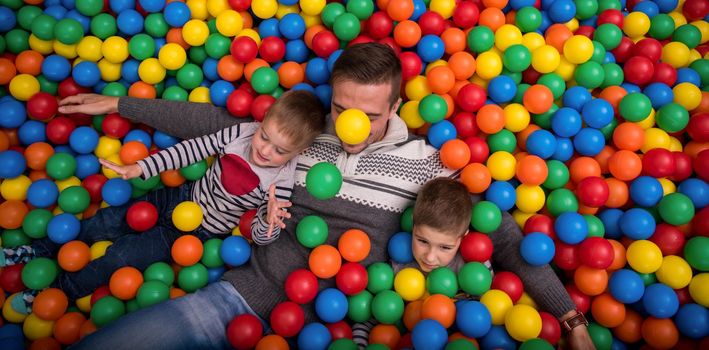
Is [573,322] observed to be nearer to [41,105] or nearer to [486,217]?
[486,217]

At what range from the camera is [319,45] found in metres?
2.12

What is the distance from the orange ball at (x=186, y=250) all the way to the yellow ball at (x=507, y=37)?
56.1 inches

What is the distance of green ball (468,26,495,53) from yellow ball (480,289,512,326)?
98 centimetres

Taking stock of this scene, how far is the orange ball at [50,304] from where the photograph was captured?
1741 mm

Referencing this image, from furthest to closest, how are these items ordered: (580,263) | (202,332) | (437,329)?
(580,263) < (202,332) < (437,329)

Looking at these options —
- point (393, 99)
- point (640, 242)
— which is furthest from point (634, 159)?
Result: point (393, 99)

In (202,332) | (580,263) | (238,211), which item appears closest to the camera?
(202,332)

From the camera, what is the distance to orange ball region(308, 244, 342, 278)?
174 cm

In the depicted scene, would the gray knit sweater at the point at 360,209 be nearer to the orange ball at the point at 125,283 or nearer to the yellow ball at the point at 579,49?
the orange ball at the point at 125,283

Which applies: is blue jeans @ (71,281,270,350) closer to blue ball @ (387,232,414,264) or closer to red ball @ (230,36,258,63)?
blue ball @ (387,232,414,264)

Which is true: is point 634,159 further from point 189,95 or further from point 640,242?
point 189,95

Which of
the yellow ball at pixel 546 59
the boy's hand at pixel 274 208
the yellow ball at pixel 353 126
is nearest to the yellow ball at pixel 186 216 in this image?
the boy's hand at pixel 274 208

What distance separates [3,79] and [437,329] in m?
1.98

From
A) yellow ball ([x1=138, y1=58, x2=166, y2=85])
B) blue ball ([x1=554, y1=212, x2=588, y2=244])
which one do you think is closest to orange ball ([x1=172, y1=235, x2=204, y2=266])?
yellow ball ([x1=138, y1=58, x2=166, y2=85])
